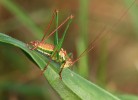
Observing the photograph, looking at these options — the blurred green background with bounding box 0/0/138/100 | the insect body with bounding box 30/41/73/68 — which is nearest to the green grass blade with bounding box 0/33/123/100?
the insect body with bounding box 30/41/73/68

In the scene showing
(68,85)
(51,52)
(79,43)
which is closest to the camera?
(68,85)

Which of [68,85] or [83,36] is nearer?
[68,85]

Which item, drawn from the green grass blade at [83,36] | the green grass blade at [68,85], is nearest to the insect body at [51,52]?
the green grass blade at [68,85]

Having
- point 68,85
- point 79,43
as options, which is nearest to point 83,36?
point 79,43

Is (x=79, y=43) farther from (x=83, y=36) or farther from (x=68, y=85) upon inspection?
(x=68, y=85)

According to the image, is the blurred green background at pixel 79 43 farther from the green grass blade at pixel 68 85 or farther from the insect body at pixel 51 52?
the green grass blade at pixel 68 85

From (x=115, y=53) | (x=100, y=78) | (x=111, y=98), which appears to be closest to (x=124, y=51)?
(x=115, y=53)
